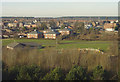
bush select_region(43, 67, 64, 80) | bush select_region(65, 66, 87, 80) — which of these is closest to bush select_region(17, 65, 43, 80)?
bush select_region(43, 67, 64, 80)

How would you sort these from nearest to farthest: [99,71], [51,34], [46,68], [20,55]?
[99,71]
[46,68]
[20,55]
[51,34]

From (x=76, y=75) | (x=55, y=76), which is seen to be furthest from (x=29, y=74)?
(x=76, y=75)

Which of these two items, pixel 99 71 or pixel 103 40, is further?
pixel 103 40

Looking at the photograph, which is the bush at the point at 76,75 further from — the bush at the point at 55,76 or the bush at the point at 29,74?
the bush at the point at 29,74

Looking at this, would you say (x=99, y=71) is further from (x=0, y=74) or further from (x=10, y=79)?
(x=0, y=74)

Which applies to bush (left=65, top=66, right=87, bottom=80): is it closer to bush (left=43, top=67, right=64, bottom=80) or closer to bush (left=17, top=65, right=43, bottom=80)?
bush (left=43, top=67, right=64, bottom=80)

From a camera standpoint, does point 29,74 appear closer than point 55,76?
No

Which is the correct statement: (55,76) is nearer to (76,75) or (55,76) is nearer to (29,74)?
(76,75)

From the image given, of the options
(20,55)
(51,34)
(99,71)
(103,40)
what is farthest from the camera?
(51,34)

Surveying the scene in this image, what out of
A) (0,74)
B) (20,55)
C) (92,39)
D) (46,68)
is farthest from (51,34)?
(0,74)

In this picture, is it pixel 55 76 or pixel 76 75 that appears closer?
pixel 55 76

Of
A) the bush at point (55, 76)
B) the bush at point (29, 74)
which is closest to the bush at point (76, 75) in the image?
the bush at point (55, 76)
